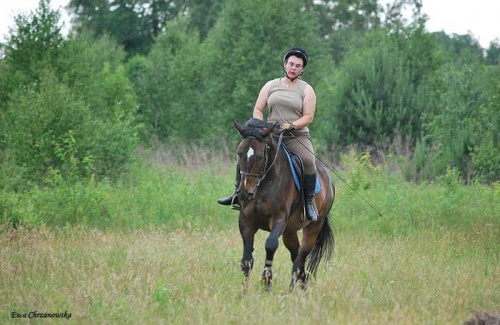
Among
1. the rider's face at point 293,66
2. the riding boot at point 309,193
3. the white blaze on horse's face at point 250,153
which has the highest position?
the rider's face at point 293,66

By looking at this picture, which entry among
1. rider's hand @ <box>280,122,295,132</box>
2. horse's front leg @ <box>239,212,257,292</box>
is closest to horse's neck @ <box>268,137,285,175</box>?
rider's hand @ <box>280,122,295,132</box>

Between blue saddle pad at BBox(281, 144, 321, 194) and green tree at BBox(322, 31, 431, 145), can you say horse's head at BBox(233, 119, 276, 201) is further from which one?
green tree at BBox(322, 31, 431, 145)

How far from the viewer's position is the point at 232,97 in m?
33.9

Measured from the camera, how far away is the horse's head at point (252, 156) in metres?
8.16

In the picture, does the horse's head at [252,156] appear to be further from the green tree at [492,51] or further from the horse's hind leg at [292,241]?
the green tree at [492,51]

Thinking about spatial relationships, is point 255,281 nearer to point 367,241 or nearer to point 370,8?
point 367,241

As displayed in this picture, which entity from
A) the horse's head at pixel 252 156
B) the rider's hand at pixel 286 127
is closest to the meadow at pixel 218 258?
the horse's head at pixel 252 156

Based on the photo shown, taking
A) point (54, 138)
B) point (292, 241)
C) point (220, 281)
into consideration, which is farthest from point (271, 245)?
point (54, 138)

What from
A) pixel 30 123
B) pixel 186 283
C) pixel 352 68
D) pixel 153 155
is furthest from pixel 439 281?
pixel 352 68

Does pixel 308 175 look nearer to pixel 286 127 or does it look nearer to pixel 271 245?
pixel 286 127

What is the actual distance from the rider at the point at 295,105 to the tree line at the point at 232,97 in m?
7.25

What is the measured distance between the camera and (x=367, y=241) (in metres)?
12.9

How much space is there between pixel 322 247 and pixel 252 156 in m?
2.57

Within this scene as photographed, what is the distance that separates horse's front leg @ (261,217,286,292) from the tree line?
7885 mm
